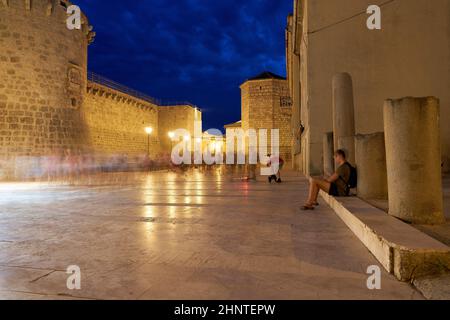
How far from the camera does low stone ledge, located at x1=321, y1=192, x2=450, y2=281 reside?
241 cm

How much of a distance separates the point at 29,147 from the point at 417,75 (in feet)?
57.5

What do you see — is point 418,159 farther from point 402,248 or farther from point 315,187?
point 315,187

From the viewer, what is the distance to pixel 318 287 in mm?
2273

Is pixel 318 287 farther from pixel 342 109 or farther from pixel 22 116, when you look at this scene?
pixel 22 116

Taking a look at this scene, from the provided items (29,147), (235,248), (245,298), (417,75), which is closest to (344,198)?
(235,248)

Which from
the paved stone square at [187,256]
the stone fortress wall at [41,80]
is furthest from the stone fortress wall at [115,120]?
the paved stone square at [187,256]

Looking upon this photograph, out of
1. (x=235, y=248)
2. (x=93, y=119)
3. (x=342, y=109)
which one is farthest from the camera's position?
(x=93, y=119)

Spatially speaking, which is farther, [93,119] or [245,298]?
[93,119]

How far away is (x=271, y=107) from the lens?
36.9m

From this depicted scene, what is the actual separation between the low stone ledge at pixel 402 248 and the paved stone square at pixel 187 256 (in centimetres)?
12

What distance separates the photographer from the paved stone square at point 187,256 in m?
2.23

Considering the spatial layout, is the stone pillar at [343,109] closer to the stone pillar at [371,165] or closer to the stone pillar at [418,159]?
the stone pillar at [371,165]

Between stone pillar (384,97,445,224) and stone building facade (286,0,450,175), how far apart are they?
951cm

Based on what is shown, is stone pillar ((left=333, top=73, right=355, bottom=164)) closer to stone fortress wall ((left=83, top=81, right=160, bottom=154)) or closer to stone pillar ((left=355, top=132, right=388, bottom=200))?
stone pillar ((left=355, top=132, right=388, bottom=200))
